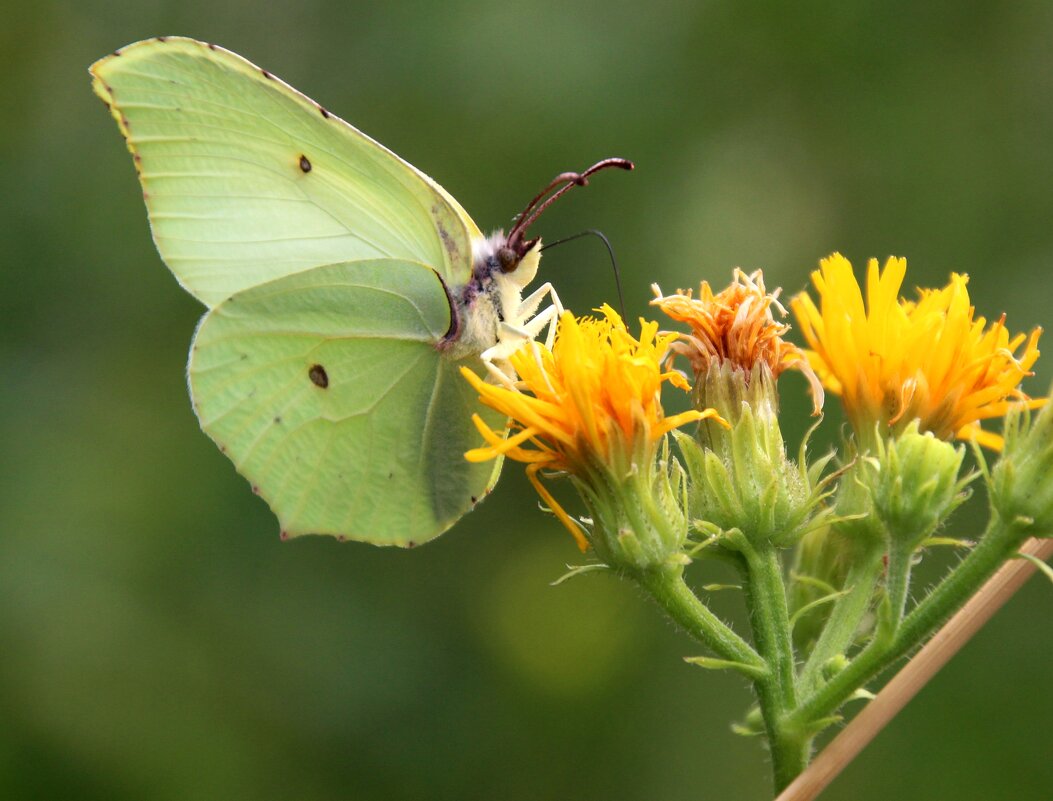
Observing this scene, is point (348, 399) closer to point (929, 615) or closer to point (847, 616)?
point (847, 616)

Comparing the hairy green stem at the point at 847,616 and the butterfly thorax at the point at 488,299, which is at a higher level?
the butterfly thorax at the point at 488,299

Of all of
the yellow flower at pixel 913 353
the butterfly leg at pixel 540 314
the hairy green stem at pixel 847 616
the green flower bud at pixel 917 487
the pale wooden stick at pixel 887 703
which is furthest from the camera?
the butterfly leg at pixel 540 314

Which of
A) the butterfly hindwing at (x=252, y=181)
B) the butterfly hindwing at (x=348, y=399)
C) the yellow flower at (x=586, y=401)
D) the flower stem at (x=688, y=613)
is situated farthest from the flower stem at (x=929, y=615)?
the butterfly hindwing at (x=252, y=181)

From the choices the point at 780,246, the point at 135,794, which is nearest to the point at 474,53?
the point at 780,246

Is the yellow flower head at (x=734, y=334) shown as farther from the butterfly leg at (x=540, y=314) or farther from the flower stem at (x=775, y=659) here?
the flower stem at (x=775, y=659)

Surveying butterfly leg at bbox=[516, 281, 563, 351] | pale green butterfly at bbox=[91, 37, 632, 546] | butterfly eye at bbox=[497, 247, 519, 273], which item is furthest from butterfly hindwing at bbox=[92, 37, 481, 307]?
butterfly leg at bbox=[516, 281, 563, 351]

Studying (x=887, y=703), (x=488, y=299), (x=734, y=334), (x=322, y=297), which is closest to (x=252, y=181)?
(x=322, y=297)

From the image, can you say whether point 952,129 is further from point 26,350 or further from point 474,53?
point 26,350

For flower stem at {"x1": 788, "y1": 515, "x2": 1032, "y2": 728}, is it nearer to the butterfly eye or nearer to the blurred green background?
the butterfly eye
